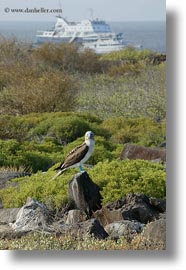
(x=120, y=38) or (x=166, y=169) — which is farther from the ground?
(x=120, y=38)

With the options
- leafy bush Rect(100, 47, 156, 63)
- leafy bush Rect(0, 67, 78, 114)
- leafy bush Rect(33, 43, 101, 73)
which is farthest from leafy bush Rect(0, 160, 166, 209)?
leafy bush Rect(33, 43, 101, 73)

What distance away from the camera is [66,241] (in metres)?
7.05

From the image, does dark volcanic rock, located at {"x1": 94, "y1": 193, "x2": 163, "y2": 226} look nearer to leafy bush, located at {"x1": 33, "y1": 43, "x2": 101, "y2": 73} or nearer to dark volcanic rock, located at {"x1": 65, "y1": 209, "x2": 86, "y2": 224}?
dark volcanic rock, located at {"x1": 65, "y1": 209, "x2": 86, "y2": 224}

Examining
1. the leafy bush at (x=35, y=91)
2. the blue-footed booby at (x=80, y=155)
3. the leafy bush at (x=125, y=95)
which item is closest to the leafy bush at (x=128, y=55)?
the leafy bush at (x=125, y=95)

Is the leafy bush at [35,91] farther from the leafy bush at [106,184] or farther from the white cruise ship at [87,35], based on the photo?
the leafy bush at [106,184]

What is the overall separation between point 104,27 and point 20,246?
2.09 m

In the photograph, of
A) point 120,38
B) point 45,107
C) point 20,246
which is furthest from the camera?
point 45,107

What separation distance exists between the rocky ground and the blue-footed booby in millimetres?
130

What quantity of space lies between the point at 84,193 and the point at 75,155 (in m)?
0.33

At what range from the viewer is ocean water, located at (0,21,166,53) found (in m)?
7.41

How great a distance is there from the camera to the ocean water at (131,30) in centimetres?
741

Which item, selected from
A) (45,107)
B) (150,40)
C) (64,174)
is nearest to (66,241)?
(64,174)

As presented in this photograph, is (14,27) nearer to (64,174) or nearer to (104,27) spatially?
(104,27)

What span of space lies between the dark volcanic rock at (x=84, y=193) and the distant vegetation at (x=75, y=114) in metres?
0.10
